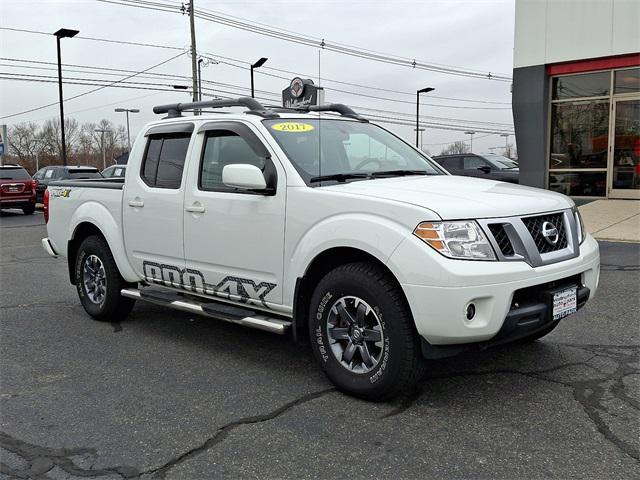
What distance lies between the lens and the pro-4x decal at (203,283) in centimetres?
438

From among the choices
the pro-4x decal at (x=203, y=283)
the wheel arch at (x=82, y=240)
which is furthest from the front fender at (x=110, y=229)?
the pro-4x decal at (x=203, y=283)

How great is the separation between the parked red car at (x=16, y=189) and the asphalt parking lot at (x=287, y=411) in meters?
18.2

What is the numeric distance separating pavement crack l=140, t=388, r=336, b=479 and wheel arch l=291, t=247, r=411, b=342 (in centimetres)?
43

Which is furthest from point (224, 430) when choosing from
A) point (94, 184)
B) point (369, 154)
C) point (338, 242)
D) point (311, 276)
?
point (94, 184)

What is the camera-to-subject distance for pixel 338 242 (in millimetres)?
3799

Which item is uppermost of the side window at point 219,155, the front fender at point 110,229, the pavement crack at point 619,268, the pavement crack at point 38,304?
the side window at point 219,155

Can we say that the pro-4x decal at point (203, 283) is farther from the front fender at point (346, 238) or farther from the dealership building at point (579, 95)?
the dealership building at point (579, 95)

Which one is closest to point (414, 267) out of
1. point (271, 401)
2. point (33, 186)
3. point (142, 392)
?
point (271, 401)

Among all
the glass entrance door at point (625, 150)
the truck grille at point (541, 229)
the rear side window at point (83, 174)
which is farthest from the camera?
the rear side window at point (83, 174)

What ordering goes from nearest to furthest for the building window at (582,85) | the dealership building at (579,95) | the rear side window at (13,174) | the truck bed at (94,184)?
the truck bed at (94,184) → the dealership building at (579,95) → the building window at (582,85) → the rear side window at (13,174)

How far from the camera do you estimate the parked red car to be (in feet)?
71.1

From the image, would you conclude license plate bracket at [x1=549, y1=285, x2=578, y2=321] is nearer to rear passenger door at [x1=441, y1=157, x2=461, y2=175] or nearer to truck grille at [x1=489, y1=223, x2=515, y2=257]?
truck grille at [x1=489, y1=223, x2=515, y2=257]

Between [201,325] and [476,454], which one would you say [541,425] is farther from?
[201,325]

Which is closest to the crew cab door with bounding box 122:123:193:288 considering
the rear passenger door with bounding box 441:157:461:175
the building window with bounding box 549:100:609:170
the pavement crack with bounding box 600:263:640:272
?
the pavement crack with bounding box 600:263:640:272
